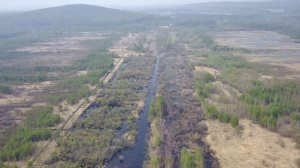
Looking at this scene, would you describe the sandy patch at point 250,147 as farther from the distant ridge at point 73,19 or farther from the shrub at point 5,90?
the distant ridge at point 73,19

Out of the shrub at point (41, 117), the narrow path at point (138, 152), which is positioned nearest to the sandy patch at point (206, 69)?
the narrow path at point (138, 152)

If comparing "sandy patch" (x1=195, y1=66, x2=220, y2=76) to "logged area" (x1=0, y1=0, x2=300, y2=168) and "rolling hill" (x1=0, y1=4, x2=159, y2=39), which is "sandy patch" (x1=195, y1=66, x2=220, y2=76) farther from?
"rolling hill" (x1=0, y1=4, x2=159, y2=39)

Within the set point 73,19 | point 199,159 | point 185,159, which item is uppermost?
point 73,19

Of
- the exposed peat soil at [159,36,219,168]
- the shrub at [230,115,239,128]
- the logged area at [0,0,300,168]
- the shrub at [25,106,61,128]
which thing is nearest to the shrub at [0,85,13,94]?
the logged area at [0,0,300,168]

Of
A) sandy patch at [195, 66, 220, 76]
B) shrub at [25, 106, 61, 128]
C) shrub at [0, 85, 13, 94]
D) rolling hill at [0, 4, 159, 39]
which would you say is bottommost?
shrub at [25, 106, 61, 128]

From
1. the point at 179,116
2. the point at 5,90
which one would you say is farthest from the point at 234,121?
→ the point at 5,90

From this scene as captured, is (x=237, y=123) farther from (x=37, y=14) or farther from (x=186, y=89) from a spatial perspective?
(x=37, y=14)

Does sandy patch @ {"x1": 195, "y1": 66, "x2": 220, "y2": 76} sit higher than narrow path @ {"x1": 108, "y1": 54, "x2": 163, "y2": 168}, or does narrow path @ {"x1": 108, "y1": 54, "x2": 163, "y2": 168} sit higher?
sandy patch @ {"x1": 195, "y1": 66, "x2": 220, "y2": 76}

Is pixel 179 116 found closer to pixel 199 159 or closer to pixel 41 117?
pixel 199 159
